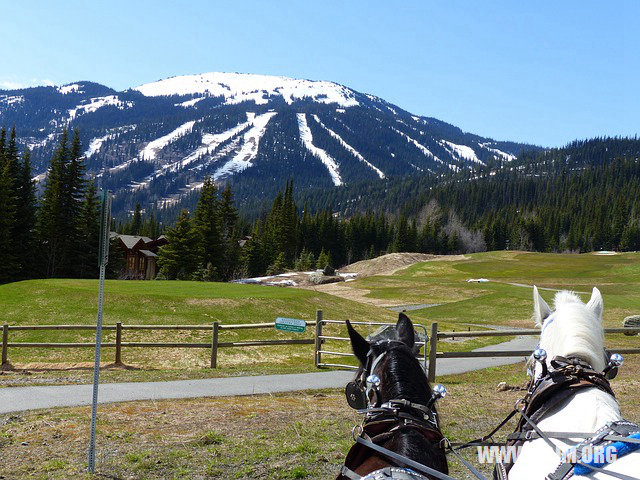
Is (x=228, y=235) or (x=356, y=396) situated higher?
(x=228, y=235)

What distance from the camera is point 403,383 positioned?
2.74 meters

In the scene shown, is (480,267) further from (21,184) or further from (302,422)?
(302,422)

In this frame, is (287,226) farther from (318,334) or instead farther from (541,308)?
(541,308)

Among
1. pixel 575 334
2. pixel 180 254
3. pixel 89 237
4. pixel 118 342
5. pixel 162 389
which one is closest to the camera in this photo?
pixel 575 334

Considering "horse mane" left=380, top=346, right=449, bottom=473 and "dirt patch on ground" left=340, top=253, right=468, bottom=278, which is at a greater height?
"dirt patch on ground" left=340, top=253, right=468, bottom=278

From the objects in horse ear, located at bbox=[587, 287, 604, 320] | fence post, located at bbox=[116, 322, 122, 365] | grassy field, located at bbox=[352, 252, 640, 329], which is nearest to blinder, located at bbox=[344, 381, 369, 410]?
horse ear, located at bbox=[587, 287, 604, 320]

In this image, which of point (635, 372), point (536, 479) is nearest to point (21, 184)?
point (635, 372)

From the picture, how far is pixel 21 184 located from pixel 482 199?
A: 162 metres

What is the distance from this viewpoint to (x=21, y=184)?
4362cm

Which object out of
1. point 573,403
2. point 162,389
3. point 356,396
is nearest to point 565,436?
point 573,403

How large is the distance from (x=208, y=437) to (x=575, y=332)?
17.9 feet

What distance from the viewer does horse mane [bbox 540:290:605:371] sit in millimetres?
3365

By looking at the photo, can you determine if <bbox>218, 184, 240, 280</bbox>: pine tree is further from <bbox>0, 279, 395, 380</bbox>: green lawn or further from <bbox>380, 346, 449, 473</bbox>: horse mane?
<bbox>380, 346, 449, 473</bbox>: horse mane

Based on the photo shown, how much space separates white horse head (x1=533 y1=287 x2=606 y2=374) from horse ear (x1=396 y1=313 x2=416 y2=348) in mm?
1159
